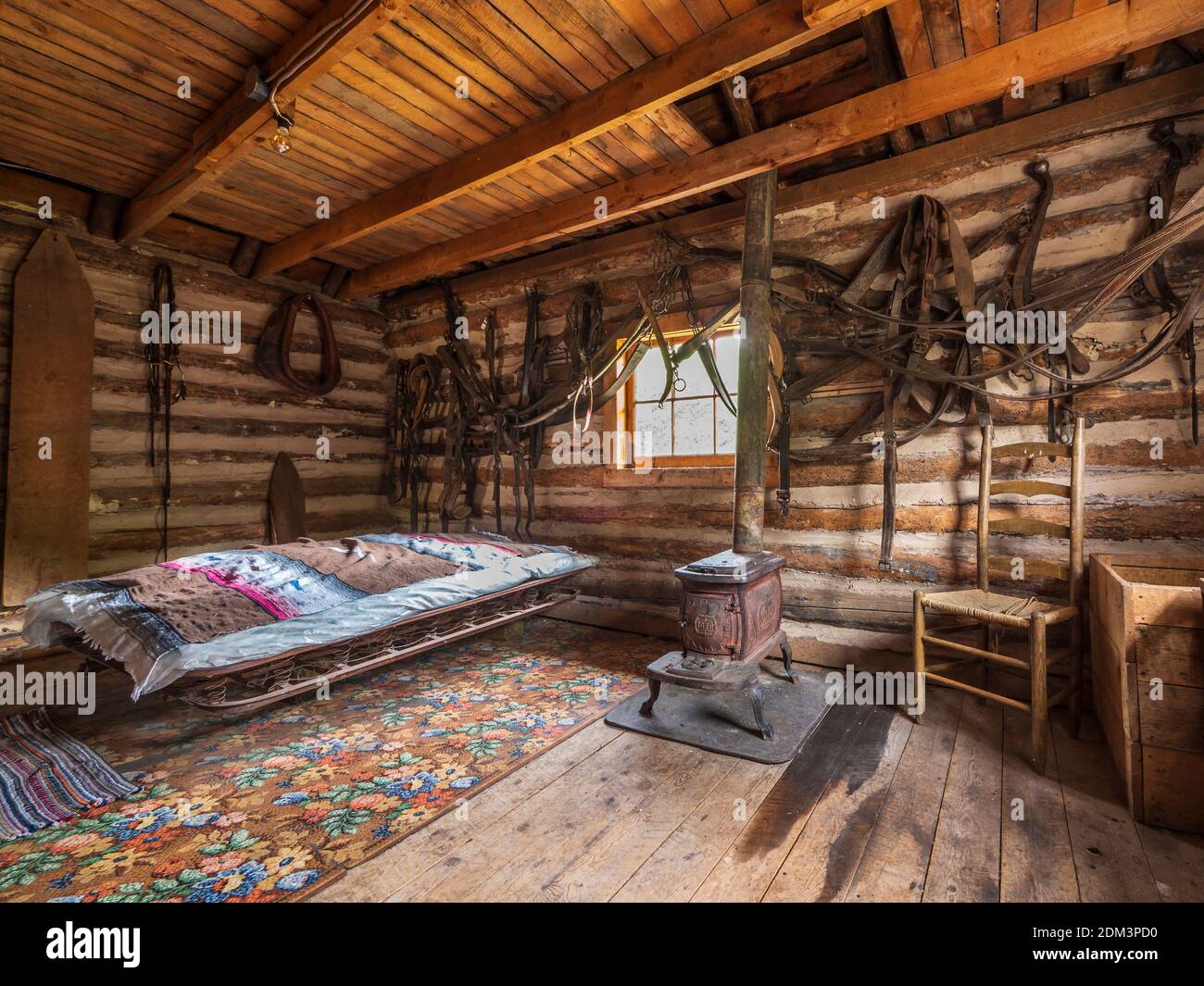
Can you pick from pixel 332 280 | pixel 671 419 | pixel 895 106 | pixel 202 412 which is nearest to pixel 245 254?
pixel 332 280

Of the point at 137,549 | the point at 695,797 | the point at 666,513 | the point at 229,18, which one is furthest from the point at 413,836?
the point at 137,549

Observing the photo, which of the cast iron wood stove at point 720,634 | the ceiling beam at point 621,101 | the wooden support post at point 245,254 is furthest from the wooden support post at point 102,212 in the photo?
the cast iron wood stove at point 720,634

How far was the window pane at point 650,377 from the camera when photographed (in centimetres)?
497

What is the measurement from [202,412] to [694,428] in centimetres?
434

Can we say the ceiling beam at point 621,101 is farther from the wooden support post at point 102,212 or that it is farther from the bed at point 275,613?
the bed at point 275,613

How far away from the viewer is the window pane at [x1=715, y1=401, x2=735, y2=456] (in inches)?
179

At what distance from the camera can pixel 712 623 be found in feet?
9.48

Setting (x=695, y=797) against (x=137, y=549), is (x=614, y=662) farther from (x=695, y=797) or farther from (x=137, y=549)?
(x=137, y=549)

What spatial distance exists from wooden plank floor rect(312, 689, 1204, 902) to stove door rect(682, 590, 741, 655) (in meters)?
0.50

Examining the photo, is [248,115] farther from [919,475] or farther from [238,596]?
[919,475]

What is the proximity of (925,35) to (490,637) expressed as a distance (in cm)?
449

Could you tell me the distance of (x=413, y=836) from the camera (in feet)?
6.63

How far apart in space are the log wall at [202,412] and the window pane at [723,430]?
3.95 metres

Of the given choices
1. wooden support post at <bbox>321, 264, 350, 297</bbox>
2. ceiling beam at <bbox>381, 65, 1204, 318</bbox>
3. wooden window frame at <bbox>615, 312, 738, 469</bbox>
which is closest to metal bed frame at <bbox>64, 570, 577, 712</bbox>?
wooden window frame at <bbox>615, 312, 738, 469</bbox>
